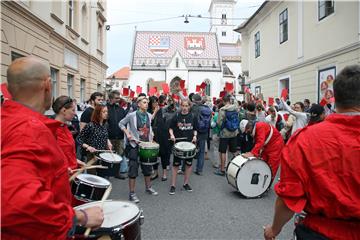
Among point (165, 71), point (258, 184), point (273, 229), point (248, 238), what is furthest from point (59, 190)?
point (165, 71)

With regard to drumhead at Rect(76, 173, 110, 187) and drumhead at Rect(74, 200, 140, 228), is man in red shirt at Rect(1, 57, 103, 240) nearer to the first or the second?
drumhead at Rect(74, 200, 140, 228)

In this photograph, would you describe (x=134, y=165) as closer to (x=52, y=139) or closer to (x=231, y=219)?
(x=231, y=219)

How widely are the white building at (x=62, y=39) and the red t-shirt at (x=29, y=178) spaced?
808cm

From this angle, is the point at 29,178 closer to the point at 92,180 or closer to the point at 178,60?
the point at 92,180

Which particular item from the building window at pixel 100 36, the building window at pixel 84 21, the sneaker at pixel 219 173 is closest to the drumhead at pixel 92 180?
the sneaker at pixel 219 173

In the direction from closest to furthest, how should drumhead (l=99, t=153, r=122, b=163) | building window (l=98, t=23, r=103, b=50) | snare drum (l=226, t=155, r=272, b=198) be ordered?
1. drumhead (l=99, t=153, r=122, b=163)
2. snare drum (l=226, t=155, r=272, b=198)
3. building window (l=98, t=23, r=103, b=50)

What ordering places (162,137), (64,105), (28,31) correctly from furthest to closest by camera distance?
1. (28,31)
2. (162,137)
3. (64,105)

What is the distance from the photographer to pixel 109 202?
2785 millimetres

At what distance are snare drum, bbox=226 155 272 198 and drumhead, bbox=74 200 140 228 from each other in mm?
3203

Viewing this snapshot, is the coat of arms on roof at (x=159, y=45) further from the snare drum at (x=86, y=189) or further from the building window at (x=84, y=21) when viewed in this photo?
the snare drum at (x=86, y=189)

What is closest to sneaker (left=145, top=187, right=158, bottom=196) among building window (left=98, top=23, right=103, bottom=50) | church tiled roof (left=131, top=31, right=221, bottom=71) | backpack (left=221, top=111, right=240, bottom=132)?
backpack (left=221, top=111, right=240, bottom=132)

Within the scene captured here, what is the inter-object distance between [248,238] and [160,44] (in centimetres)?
5788

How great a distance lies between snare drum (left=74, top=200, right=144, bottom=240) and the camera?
2213mm

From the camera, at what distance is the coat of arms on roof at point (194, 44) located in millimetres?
60312
